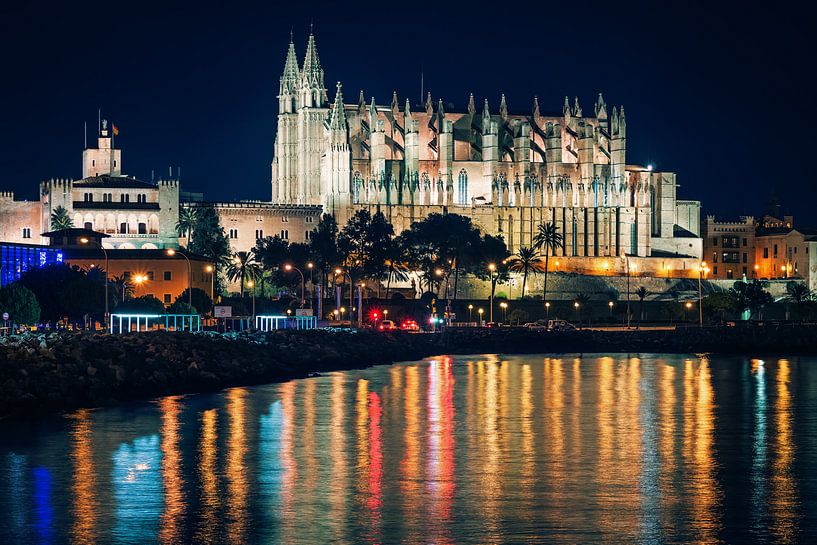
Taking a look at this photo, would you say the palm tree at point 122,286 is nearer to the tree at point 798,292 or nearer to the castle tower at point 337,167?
the castle tower at point 337,167

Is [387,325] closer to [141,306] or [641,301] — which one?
[141,306]

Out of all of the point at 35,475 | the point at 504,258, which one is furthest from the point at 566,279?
the point at 35,475

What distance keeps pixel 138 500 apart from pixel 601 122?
409 ft

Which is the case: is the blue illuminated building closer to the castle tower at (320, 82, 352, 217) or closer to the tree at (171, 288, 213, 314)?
the tree at (171, 288, 213, 314)

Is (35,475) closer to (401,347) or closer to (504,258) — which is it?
(401,347)

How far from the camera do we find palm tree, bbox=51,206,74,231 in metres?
119

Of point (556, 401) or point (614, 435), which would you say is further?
point (556, 401)

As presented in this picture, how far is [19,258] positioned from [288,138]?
53922 mm

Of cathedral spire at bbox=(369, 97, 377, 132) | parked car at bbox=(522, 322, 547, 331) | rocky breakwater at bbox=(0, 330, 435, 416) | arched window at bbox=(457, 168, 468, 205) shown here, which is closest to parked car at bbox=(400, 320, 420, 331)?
parked car at bbox=(522, 322, 547, 331)

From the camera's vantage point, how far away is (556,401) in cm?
4878

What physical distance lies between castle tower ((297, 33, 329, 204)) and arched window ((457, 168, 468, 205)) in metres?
14.3

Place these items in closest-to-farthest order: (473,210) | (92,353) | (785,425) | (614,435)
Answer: (614,435)
(785,425)
(92,353)
(473,210)

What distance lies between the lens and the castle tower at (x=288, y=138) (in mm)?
135875

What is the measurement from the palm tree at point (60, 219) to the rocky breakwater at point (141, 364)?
53.0 m
